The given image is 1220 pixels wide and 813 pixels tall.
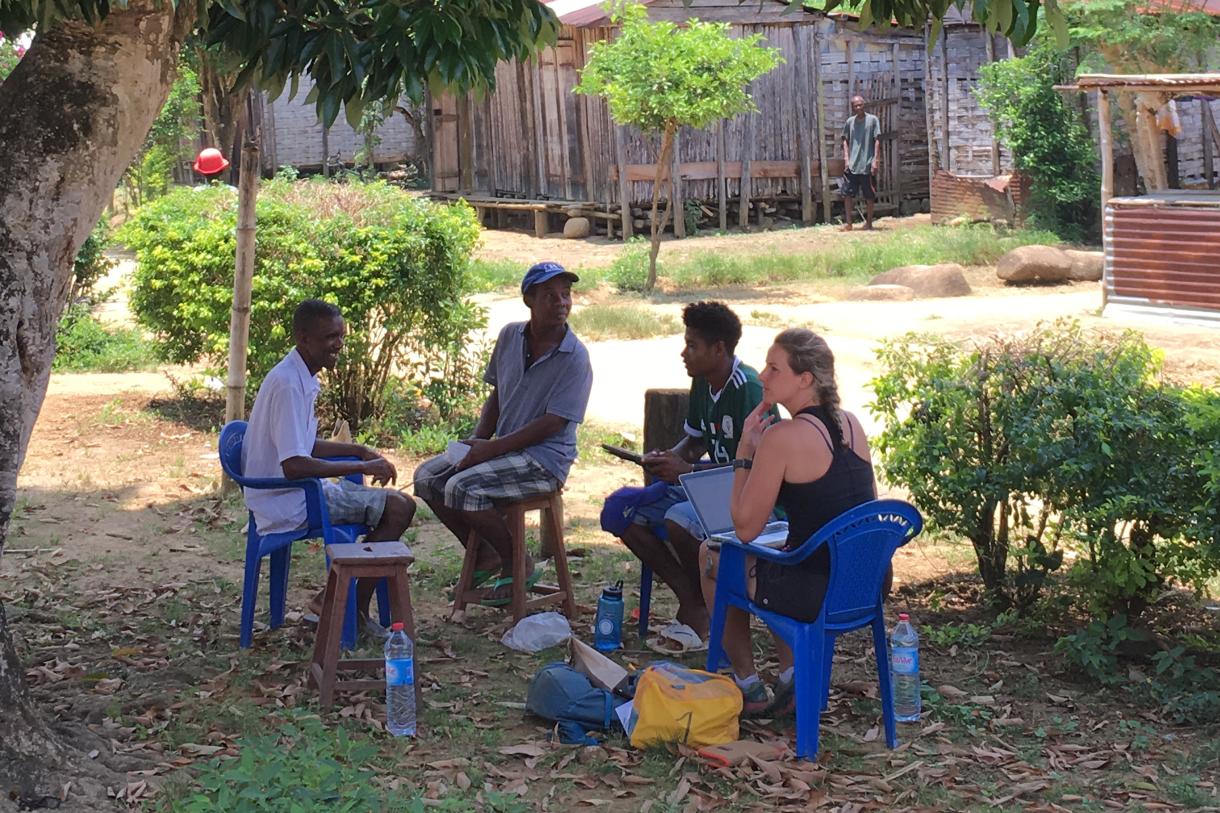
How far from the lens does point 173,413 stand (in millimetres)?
10555

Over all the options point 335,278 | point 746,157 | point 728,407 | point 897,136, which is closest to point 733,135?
point 746,157

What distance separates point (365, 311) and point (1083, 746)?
583 cm

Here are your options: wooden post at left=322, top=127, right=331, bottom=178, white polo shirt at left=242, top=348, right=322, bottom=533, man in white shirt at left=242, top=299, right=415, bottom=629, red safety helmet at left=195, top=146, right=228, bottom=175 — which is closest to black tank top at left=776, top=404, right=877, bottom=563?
man in white shirt at left=242, top=299, right=415, bottom=629

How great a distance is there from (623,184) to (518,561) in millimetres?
15804

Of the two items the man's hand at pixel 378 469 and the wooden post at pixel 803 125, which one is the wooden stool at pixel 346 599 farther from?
the wooden post at pixel 803 125

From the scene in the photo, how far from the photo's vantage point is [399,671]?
485 cm

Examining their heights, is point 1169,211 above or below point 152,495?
above

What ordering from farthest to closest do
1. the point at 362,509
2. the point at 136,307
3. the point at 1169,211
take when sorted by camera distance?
the point at 1169,211 → the point at 136,307 → the point at 362,509

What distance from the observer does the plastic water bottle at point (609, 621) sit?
5.79 metres

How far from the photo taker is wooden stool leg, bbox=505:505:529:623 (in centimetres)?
604

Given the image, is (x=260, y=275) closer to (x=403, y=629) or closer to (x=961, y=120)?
(x=403, y=629)

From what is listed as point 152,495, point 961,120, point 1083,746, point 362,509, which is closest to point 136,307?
point 152,495

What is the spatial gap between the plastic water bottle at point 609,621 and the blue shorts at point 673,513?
32 centimetres

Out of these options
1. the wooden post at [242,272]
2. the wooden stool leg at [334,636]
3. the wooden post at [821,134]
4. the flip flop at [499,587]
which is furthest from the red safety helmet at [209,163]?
the wooden post at [821,134]
